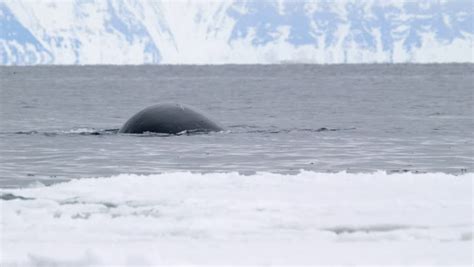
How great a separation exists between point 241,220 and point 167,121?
15153 millimetres

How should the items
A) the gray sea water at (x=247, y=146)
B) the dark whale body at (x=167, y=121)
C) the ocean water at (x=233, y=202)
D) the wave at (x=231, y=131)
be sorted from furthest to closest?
the wave at (x=231, y=131) < the dark whale body at (x=167, y=121) < the gray sea water at (x=247, y=146) < the ocean water at (x=233, y=202)

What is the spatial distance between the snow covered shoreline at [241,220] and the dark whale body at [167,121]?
10.9m

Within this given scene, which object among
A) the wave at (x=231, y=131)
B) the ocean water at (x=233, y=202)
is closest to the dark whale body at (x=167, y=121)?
the ocean water at (x=233, y=202)

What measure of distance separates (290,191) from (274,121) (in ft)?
71.1

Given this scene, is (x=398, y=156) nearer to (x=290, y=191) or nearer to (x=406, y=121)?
(x=290, y=191)

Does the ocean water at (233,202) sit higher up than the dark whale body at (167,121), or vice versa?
the dark whale body at (167,121)

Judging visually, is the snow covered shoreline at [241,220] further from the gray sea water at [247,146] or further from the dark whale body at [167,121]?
the dark whale body at [167,121]

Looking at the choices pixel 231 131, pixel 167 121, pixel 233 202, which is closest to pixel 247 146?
pixel 167 121

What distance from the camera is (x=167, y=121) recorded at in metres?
26.4

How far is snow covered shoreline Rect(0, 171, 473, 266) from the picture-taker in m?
9.65

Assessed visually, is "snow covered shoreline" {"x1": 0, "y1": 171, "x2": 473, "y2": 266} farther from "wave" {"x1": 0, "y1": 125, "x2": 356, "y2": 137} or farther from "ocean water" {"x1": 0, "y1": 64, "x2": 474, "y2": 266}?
"wave" {"x1": 0, "y1": 125, "x2": 356, "y2": 137}

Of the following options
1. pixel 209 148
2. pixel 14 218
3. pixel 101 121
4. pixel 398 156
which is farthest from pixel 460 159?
pixel 101 121

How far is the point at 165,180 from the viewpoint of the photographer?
15031 mm

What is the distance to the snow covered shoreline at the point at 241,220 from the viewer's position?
965 cm
